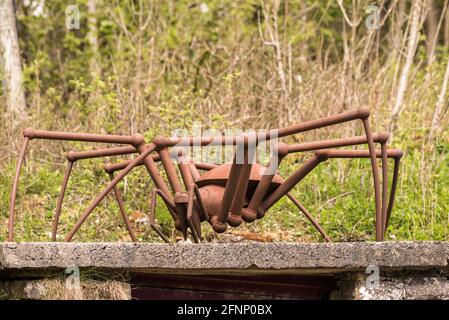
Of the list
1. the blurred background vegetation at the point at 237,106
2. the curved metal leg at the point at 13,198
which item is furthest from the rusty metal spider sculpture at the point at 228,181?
the blurred background vegetation at the point at 237,106

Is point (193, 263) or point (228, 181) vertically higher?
point (228, 181)

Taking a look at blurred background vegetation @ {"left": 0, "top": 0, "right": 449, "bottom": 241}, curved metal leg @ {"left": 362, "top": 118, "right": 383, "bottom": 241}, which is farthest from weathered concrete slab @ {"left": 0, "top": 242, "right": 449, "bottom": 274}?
blurred background vegetation @ {"left": 0, "top": 0, "right": 449, "bottom": 241}

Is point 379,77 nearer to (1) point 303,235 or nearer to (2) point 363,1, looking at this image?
(2) point 363,1

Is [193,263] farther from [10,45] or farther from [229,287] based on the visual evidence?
[10,45]

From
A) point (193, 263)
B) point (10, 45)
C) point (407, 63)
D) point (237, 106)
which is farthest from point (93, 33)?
point (193, 263)

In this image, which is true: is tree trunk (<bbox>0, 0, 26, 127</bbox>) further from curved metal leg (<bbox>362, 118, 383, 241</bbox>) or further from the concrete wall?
curved metal leg (<bbox>362, 118, 383, 241</bbox>)

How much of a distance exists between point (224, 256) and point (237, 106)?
465cm

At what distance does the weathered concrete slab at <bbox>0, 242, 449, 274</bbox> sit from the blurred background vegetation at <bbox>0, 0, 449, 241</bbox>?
212 cm

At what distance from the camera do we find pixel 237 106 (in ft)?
28.6

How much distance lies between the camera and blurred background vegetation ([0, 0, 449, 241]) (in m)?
6.95

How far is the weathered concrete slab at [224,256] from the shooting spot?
159 inches

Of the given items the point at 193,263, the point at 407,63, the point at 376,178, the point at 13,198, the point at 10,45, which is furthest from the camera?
the point at 10,45

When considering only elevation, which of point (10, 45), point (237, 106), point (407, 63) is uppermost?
point (10, 45)
